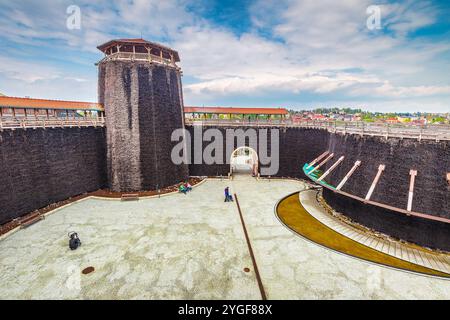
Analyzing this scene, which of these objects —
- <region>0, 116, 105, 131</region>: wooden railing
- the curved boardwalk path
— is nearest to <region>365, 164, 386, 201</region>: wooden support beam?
the curved boardwalk path

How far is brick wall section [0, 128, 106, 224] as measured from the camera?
56.6 ft

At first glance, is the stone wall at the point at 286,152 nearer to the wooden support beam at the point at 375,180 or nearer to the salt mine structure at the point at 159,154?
the salt mine structure at the point at 159,154

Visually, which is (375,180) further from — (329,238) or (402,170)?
(329,238)

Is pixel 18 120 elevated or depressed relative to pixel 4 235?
elevated

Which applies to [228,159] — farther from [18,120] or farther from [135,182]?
[18,120]

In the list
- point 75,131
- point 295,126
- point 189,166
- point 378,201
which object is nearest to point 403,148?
point 378,201

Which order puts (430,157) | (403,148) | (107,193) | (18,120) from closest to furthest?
(430,157) < (403,148) < (18,120) < (107,193)

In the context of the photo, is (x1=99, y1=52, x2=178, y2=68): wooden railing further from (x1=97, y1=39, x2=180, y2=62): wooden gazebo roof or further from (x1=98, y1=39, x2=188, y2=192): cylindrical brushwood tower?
(x1=97, y1=39, x2=180, y2=62): wooden gazebo roof

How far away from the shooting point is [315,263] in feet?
41.5

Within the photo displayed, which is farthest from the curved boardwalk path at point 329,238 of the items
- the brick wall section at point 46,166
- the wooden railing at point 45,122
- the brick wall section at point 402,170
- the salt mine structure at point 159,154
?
the wooden railing at point 45,122

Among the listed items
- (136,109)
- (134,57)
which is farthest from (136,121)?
(134,57)

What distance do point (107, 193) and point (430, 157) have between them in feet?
91.9

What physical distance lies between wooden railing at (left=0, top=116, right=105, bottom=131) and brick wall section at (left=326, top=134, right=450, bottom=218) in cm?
2557
